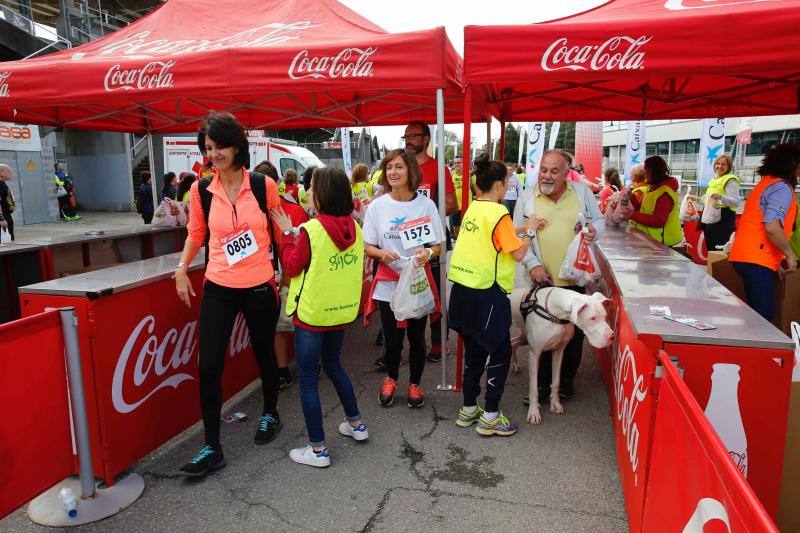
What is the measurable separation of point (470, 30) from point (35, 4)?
2605 cm

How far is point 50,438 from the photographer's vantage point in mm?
2664

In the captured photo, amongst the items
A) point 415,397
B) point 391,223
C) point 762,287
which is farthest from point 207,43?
point 762,287

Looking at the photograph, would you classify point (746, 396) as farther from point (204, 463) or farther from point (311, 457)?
Answer: point (204, 463)

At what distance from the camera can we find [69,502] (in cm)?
280

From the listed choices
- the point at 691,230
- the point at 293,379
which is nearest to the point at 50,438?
the point at 293,379

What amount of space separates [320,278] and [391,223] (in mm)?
954

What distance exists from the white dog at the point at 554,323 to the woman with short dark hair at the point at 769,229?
1.56 metres

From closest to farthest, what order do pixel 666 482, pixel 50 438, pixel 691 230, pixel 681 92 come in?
1. pixel 666 482
2. pixel 50 438
3. pixel 681 92
4. pixel 691 230

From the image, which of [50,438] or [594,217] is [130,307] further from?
[594,217]

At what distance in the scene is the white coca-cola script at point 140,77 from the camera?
164 inches

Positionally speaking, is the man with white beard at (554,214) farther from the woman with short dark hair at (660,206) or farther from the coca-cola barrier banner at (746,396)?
the woman with short dark hair at (660,206)

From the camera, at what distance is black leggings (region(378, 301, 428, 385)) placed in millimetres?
3965

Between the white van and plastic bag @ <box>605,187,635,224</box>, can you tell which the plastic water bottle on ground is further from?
the white van

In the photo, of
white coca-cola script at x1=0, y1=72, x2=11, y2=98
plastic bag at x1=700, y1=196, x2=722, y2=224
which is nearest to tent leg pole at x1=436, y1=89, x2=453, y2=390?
white coca-cola script at x1=0, y1=72, x2=11, y2=98
